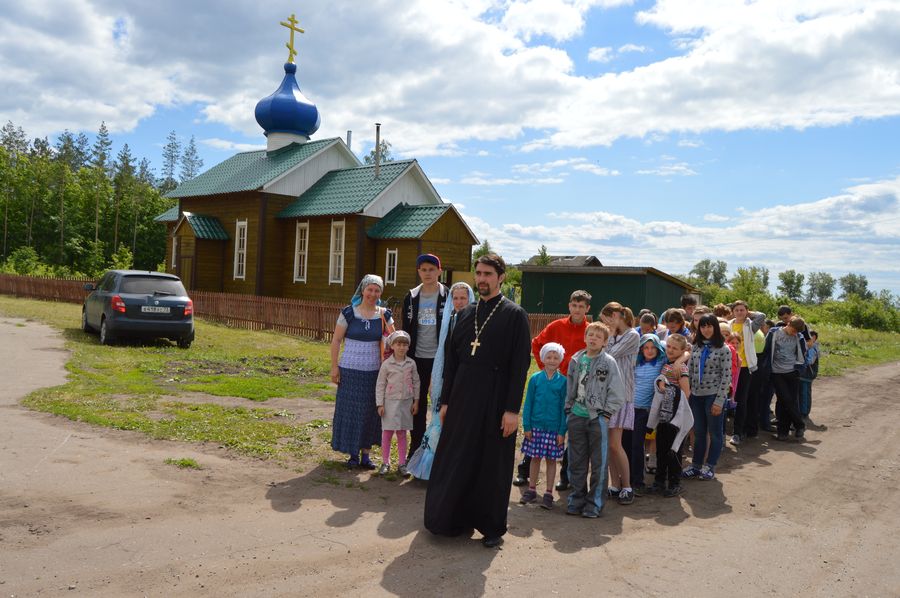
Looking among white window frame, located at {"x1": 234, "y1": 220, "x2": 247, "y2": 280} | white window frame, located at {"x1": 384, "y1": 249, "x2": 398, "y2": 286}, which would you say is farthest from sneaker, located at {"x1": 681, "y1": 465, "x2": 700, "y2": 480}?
white window frame, located at {"x1": 234, "y1": 220, "x2": 247, "y2": 280}

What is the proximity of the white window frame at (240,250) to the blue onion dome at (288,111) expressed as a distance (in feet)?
15.4

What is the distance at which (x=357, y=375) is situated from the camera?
20.9 feet

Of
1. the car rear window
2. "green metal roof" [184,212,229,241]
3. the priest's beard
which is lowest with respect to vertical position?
the car rear window

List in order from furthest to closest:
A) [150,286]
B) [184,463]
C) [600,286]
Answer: [600,286] < [150,286] < [184,463]

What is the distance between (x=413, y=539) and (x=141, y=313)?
1097cm

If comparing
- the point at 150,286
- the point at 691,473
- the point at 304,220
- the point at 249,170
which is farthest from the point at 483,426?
the point at 249,170

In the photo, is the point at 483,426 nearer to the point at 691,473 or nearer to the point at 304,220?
the point at 691,473

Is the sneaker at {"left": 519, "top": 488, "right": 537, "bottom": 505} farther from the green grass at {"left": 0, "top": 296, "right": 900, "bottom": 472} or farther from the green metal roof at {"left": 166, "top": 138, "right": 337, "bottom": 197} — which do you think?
the green metal roof at {"left": 166, "top": 138, "right": 337, "bottom": 197}

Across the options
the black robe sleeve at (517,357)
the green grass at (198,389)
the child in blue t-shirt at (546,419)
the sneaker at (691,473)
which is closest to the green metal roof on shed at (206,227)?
the green grass at (198,389)

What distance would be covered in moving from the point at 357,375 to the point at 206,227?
23.3m

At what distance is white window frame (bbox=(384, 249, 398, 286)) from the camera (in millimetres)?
24109

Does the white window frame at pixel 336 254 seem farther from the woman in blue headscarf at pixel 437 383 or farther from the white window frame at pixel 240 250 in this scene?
the woman in blue headscarf at pixel 437 383

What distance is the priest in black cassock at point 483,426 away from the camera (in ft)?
15.6

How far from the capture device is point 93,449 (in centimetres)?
625
